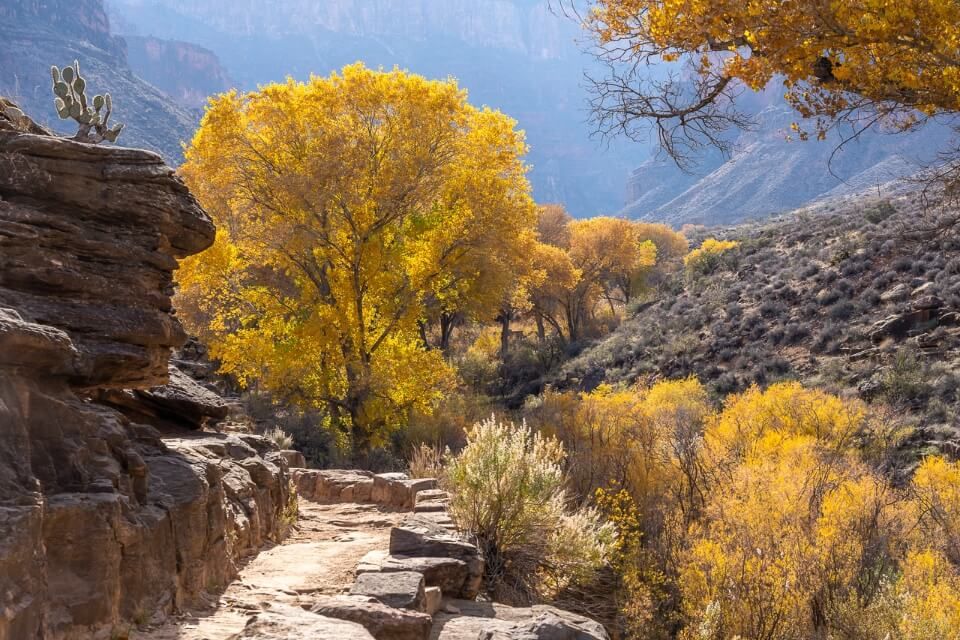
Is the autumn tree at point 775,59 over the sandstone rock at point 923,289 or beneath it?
over

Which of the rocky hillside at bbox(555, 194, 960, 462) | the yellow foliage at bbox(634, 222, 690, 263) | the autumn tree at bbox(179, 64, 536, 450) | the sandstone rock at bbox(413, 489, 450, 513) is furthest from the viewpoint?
the yellow foliage at bbox(634, 222, 690, 263)

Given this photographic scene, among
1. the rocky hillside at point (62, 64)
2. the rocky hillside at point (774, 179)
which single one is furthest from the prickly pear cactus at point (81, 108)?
the rocky hillside at point (774, 179)

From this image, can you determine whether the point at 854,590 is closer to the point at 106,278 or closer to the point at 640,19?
the point at 640,19

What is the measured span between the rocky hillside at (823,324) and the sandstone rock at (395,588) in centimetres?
1133

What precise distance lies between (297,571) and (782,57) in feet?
19.2

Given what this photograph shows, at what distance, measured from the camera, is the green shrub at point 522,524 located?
7746mm

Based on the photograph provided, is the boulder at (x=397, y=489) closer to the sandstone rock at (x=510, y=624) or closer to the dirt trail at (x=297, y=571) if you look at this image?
the dirt trail at (x=297, y=571)

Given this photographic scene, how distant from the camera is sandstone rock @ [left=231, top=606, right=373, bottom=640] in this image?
Result: 4.43m

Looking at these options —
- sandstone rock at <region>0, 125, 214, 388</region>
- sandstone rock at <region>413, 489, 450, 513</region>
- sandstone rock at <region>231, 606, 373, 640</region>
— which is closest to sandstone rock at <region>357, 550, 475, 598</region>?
sandstone rock at <region>231, 606, 373, 640</region>

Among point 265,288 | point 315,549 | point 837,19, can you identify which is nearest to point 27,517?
point 315,549

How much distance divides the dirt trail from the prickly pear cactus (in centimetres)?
576

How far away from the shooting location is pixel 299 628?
14.9ft

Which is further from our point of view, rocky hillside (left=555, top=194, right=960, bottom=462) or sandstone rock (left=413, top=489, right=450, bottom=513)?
rocky hillside (left=555, top=194, right=960, bottom=462)

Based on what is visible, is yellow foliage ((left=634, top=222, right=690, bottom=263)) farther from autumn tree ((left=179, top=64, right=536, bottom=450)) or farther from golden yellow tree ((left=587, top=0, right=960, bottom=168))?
golden yellow tree ((left=587, top=0, right=960, bottom=168))
